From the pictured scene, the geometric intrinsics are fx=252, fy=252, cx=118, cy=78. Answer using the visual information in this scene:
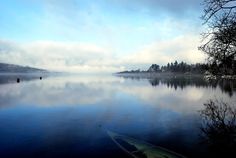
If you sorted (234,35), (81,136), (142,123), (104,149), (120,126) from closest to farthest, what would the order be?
(234,35) → (104,149) → (81,136) → (120,126) → (142,123)

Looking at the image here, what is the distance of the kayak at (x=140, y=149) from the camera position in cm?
1246

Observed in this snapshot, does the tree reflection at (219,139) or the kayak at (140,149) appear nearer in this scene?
the kayak at (140,149)

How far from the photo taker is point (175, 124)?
20.0 m

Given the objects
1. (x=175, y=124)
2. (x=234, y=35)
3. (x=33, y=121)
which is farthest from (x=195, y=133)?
(x=33, y=121)

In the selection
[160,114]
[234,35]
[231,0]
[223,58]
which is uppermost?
[231,0]

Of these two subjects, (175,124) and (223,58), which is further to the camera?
(175,124)

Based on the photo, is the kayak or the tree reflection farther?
the tree reflection

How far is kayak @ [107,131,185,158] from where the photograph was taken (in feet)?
40.9

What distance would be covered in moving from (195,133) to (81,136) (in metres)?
7.64

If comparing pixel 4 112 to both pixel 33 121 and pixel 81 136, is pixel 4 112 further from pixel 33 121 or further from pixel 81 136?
pixel 81 136

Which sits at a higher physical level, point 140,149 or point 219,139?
point 219,139

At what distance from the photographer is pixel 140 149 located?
1330 cm

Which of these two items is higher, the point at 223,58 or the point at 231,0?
the point at 231,0

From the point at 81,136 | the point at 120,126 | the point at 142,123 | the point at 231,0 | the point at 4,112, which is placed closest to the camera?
the point at 231,0
